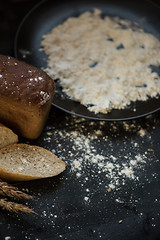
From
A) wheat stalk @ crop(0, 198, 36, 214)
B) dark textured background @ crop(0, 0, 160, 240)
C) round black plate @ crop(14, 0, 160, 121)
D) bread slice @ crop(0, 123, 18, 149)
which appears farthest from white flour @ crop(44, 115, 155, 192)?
wheat stalk @ crop(0, 198, 36, 214)

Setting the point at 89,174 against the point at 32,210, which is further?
the point at 89,174

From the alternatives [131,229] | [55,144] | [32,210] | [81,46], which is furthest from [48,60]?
[131,229]

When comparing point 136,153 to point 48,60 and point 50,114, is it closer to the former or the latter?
point 50,114

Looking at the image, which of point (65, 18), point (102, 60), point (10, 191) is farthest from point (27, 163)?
point (65, 18)

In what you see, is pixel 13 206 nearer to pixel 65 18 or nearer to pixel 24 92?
pixel 24 92

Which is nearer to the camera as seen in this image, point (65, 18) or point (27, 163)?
Result: point (27, 163)
